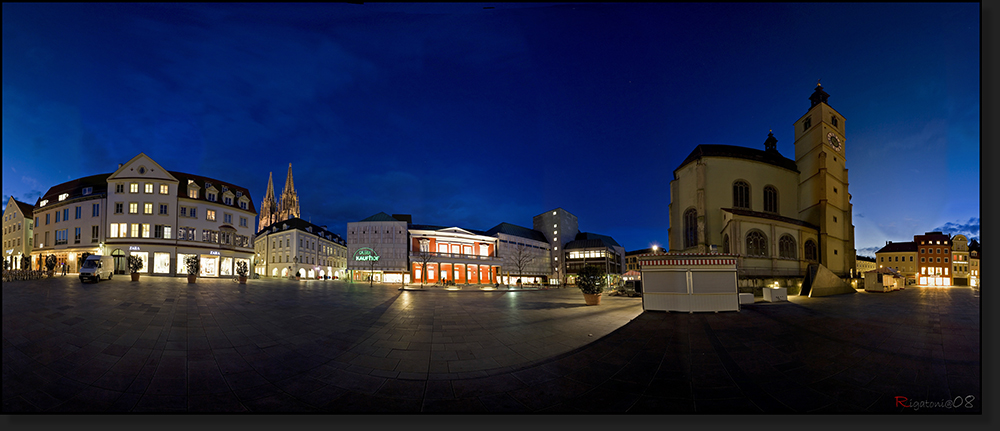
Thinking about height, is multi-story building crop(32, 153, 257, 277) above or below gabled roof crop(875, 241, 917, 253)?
above

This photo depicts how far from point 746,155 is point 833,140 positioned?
204 inches

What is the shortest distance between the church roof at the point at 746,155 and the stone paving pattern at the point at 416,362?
14.3 ft

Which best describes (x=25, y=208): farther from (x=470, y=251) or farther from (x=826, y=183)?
(x=470, y=251)

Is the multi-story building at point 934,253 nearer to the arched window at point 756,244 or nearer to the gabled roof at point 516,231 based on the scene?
the arched window at point 756,244

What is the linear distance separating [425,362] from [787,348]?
4418mm

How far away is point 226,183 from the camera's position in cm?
450

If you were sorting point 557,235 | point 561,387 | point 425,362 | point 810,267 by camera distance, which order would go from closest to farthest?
point 561,387
point 425,362
point 810,267
point 557,235

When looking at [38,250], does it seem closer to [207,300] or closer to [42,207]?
[42,207]

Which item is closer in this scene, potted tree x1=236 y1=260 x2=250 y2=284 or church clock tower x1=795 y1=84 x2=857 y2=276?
church clock tower x1=795 y1=84 x2=857 y2=276

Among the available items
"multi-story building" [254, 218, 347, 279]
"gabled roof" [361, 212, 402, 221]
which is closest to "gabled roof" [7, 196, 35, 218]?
"gabled roof" [361, 212, 402, 221]

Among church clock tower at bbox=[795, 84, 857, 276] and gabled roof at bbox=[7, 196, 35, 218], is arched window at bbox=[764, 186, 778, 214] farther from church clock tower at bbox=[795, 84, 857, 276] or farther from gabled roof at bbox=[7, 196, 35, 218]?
gabled roof at bbox=[7, 196, 35, 218]

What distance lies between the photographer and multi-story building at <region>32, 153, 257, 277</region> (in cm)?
397

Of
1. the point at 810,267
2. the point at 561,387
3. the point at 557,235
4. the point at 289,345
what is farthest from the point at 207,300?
the point at 557,235

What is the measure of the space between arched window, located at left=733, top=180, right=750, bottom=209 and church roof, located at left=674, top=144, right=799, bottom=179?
899 millimetres
